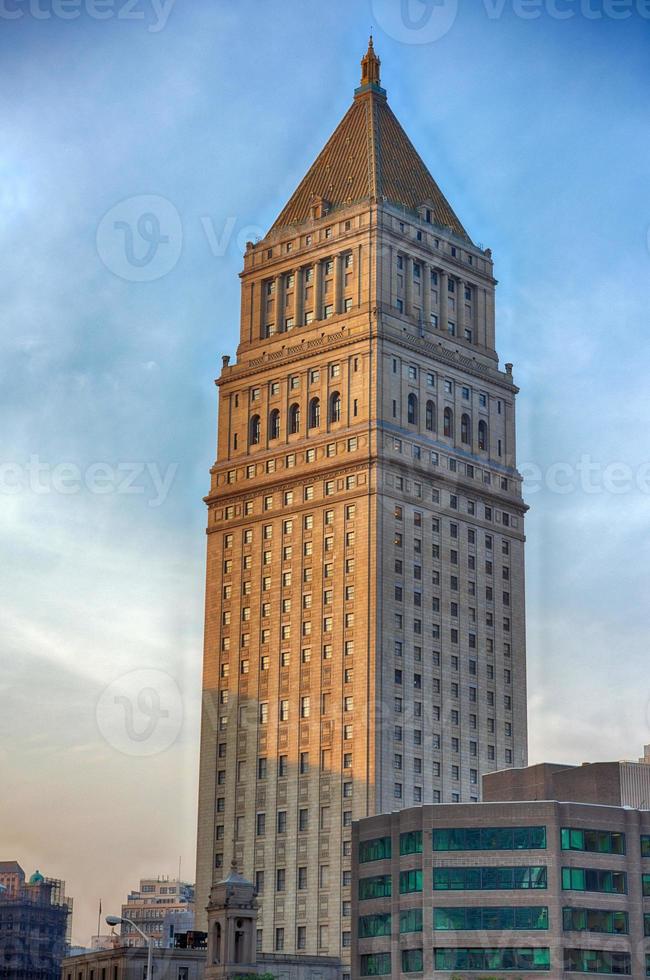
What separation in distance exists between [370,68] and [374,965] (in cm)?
9875

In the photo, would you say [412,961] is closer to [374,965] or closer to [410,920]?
[410,920]

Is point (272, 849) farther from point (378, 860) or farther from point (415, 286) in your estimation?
point (415, 286)

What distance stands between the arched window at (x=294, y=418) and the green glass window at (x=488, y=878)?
56323 mm

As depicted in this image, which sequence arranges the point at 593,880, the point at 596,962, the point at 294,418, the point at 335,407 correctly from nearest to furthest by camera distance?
the point at 596,962 → the point at 593,880 → the point at 335,407 → the point at 294,418

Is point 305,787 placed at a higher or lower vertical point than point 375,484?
lower

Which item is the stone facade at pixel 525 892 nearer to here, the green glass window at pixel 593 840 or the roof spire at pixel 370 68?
the green glass window at pixel 593 840

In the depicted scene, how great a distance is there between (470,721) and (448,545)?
17.1 meters

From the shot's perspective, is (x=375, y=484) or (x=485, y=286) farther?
(x=485, y=286)

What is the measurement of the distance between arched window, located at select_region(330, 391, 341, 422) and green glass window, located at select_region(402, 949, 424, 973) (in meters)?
56.7

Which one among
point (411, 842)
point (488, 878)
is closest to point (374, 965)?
point (411, 842)

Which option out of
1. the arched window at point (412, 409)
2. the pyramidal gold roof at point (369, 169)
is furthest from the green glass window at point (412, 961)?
the pyramidal gold roof at point (369, 169)

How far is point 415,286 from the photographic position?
17450cm

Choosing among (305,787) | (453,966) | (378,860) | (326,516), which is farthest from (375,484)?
(453,966)

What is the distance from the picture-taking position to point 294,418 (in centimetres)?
17312
